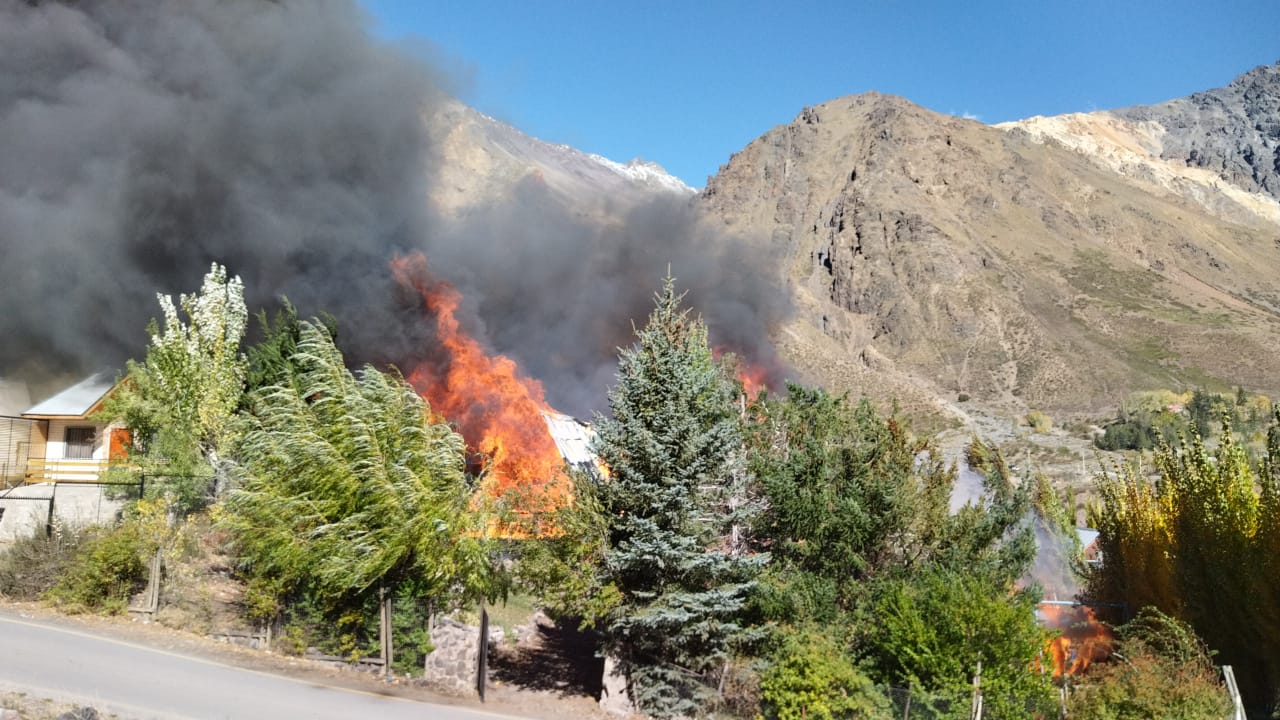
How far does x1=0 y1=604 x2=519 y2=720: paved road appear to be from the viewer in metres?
13.2

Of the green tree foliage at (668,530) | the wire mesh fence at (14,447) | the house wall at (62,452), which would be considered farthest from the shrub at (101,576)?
the house wall at (62,452)

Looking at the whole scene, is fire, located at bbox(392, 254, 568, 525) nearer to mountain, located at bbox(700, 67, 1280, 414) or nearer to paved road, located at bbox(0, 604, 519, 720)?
paved road, located at bbox(0, 604, 519, 720)

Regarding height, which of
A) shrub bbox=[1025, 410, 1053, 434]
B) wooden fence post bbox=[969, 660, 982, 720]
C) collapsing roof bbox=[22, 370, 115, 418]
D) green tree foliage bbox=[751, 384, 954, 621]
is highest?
shrub bbox=[1025, 410, 1053, 434]

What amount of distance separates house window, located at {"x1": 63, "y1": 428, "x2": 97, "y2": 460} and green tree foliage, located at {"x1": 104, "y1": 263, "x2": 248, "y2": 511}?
7370 millimetres

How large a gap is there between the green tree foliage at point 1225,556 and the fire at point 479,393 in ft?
48.1

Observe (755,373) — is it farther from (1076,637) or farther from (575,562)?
(575,562)

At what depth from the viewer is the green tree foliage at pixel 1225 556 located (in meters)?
17.0

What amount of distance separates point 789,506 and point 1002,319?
101 m

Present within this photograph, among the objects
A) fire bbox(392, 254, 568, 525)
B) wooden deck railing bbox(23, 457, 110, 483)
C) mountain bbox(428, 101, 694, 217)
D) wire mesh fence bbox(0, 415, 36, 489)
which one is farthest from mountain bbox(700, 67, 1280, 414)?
wire mesh fence bbox(0, 415, 36, 489)

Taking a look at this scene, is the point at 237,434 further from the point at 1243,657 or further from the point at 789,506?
the point at 1243,657

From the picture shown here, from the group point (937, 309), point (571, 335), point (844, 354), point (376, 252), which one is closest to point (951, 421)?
point (844, 354)

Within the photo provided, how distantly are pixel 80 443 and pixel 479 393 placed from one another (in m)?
14.3

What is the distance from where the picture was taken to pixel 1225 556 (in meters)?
18.3

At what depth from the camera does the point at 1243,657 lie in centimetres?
1859
